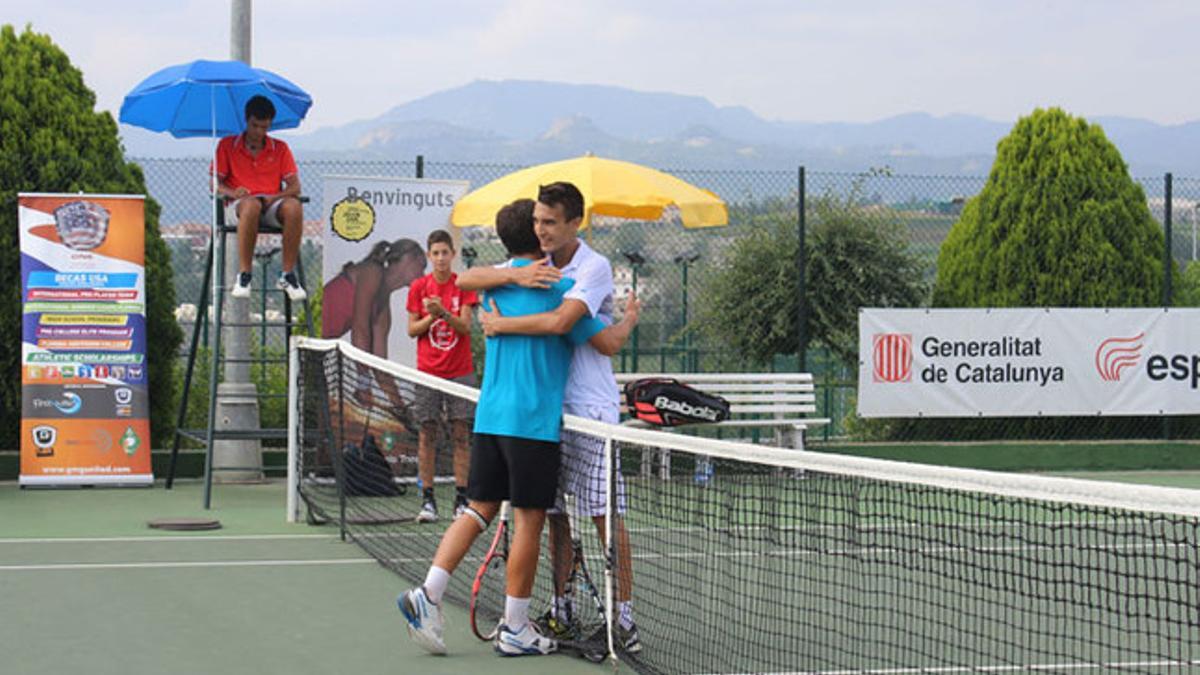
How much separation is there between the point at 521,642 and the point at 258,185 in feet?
20.2

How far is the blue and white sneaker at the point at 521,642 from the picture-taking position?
707cm

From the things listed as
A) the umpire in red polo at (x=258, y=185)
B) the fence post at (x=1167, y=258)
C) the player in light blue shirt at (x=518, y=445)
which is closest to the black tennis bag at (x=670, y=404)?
the player in light blue shirt at (x=518, y=445)

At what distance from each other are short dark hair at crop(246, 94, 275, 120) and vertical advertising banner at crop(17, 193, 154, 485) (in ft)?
4.59

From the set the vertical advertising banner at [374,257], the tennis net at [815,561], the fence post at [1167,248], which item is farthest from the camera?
the fence post at [1167,248]

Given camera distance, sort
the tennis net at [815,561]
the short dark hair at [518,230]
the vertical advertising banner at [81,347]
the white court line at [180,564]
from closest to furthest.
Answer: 1. the tennis net at [815,561]
2. the short dark hair at [518,230]
3. the white court line at [180,564]
4. the vertical advertising banner at [81,347]

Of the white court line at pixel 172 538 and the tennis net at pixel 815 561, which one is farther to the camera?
the white court line at pixel 172 538

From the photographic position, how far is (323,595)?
28.4ft

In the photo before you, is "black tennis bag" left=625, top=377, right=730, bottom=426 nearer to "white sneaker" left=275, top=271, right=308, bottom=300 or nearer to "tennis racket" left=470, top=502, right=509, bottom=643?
"tennis racket" left=470, top=502, right=509, bottom=643

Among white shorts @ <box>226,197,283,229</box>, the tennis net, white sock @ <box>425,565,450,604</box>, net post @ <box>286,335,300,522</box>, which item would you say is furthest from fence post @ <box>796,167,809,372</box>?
white sock @ <box>425,565,450,604</box>

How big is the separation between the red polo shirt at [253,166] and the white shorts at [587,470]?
5.77 metres

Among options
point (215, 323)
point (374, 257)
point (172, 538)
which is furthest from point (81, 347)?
point (172, 538)

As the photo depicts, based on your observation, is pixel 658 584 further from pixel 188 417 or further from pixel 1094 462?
pixel 1094 462

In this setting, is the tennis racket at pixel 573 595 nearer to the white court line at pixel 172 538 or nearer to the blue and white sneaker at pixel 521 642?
the blue and white sneaker at pixel 521 642

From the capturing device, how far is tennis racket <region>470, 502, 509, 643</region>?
23.8 ft
